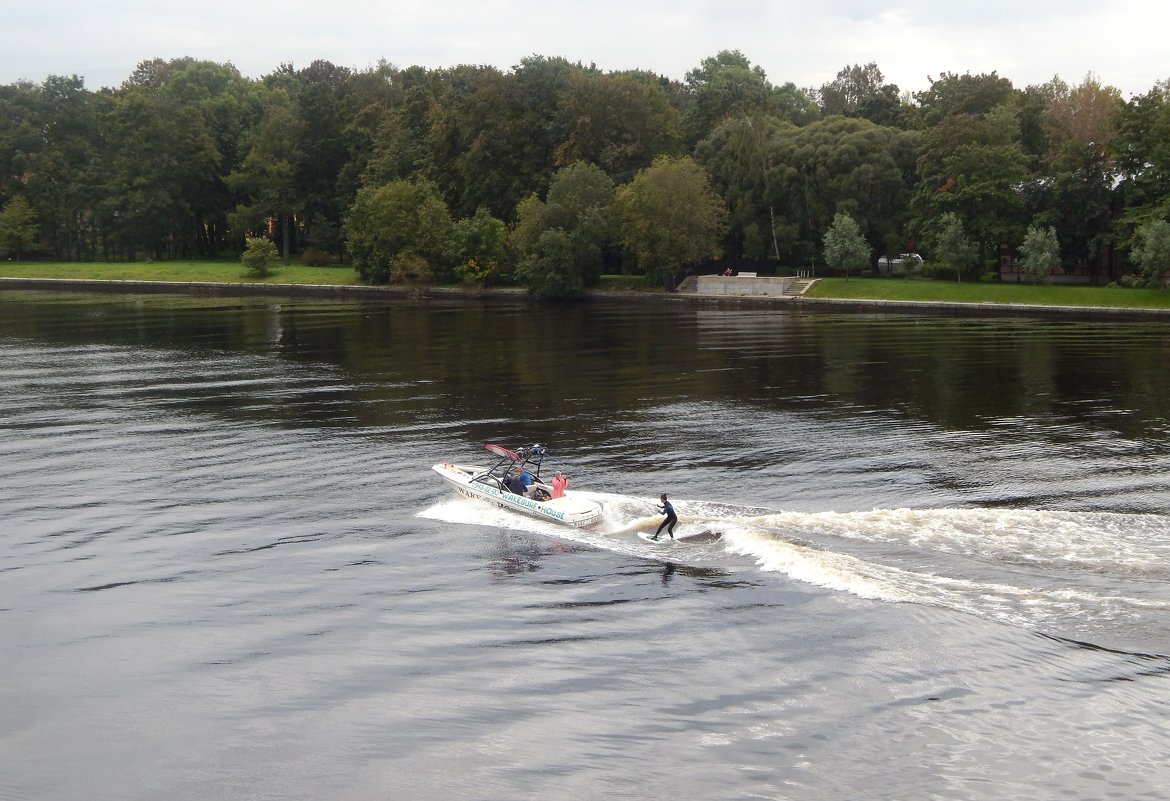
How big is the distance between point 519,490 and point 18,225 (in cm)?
13933

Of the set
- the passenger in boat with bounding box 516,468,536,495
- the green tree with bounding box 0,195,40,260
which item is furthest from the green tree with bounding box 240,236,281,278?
the passenger in boat with bounding box 516,468,536,495

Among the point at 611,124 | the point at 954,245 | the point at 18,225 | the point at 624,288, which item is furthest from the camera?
the point at 18,225

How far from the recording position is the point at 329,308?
4065 inches

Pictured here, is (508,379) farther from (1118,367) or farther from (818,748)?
(818,748)

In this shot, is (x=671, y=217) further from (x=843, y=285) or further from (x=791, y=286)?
(x=843, y=285)

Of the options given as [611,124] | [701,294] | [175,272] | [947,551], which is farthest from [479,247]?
[947,551]

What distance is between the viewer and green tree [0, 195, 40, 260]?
144750mm

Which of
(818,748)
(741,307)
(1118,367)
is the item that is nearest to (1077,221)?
(741,307)

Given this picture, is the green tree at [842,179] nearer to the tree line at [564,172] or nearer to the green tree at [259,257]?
the tree line at [564,172]

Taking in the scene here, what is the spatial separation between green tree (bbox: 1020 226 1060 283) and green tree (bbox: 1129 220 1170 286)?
692 centimetres

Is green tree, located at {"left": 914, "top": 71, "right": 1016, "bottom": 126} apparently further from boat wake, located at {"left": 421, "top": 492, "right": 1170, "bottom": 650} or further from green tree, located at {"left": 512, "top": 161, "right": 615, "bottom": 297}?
boat wake, located at {"left": 421, "top": 492, "right": 1170, "bottom": 650}

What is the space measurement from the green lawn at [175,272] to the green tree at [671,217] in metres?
38.4

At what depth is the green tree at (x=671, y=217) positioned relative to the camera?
10525 cm

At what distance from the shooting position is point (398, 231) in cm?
12288
